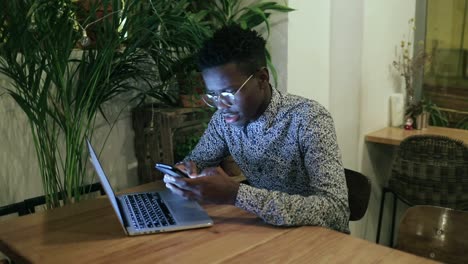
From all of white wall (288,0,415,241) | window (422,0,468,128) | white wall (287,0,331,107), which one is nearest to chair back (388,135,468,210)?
white wall (288,0,415,241)

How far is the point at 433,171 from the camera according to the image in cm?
243

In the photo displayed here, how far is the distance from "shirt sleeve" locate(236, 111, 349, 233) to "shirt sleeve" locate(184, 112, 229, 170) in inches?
16.2

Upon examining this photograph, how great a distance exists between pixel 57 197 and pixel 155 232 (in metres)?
0.76

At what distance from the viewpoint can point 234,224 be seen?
131 cm

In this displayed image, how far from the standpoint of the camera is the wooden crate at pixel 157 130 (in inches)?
83.3

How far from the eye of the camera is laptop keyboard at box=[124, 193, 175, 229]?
1.31 meters

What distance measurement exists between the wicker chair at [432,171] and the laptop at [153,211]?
151 cm

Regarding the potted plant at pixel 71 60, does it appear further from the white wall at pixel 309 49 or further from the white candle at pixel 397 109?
the white candle at pixel 397 109

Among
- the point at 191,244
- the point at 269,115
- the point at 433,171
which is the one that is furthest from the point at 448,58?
the point at 191,244

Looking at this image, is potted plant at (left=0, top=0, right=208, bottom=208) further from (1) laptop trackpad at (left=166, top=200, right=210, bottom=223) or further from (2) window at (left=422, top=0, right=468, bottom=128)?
(2) window at (left=422, top=0, right=468, bottom=128)

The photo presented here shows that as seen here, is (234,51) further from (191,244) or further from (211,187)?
(191,244)

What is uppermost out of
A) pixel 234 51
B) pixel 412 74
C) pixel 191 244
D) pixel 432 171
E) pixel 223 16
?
pixel 223 16

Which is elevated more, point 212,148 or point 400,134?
point 212,148

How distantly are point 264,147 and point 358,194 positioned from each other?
1.43ft
